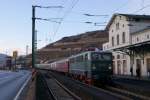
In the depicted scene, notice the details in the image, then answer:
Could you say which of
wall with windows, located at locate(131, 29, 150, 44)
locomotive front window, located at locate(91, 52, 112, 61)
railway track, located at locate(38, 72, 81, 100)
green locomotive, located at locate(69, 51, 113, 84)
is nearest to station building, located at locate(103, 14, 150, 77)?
wall with windows, located at locate(131, 29, 150, 44)

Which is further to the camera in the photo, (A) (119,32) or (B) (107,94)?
(A) (119,32)

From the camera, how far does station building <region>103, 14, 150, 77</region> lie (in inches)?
2301

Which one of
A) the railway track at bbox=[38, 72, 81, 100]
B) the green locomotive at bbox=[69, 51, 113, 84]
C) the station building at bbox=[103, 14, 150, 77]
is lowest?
the railway track at bbox=[38, 72, 81, 100]

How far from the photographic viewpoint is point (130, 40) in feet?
221

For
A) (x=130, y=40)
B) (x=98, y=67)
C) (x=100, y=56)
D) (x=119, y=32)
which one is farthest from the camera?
(x=119, y=32)

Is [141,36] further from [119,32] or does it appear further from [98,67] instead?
[98,67]

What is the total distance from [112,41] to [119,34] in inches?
200

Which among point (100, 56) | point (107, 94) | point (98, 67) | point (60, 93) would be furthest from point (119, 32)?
point (107, 94)

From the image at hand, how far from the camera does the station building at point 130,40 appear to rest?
58.4m

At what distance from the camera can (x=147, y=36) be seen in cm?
6100

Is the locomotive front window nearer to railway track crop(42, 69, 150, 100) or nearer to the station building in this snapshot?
railway track crop(42, 69, 150, 100)

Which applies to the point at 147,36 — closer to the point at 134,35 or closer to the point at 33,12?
the point at 134,35

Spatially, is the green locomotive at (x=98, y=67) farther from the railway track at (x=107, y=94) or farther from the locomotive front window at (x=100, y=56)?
the railway track at (x=107, y=94)

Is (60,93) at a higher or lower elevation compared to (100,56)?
lower
